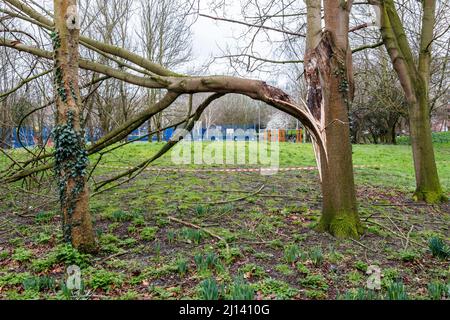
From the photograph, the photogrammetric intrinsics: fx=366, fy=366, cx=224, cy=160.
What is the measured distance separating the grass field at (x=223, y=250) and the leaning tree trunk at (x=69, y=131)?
320 millimetres

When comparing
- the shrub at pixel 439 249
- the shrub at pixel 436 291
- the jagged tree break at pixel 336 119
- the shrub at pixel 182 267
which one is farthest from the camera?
the jagged tree break at pixel 336 119

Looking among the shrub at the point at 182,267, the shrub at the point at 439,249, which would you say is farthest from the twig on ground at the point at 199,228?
the shrub at the point at 439,249

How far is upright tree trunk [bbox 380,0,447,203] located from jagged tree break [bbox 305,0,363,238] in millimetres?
3011

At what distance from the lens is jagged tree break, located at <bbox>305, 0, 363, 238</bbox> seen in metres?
4.84

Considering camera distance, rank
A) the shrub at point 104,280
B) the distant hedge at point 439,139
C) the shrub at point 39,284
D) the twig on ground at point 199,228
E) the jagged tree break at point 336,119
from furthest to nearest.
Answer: the distant hedge at point 439,139, the jagged tree break at point 336,119, the twig on ground at point 199,228, the shrub at point 104,280, the shrub at point 39,284

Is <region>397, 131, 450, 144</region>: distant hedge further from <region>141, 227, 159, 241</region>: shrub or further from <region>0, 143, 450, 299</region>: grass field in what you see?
<region>141, 227, 159, 241</region>: shrub

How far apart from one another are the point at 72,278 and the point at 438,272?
364 centimetres

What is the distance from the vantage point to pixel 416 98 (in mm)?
7535

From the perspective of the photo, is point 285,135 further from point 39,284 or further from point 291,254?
point 39,284

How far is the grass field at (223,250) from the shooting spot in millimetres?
3330

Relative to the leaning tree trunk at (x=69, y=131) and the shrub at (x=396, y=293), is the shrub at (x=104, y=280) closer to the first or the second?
the leaning tree trunk at (x=69, y=131)

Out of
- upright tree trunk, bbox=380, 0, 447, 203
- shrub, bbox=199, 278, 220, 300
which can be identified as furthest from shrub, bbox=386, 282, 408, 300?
upright tree trunk, bbox=380, 0, 447, 203

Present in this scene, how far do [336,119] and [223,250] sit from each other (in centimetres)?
224
